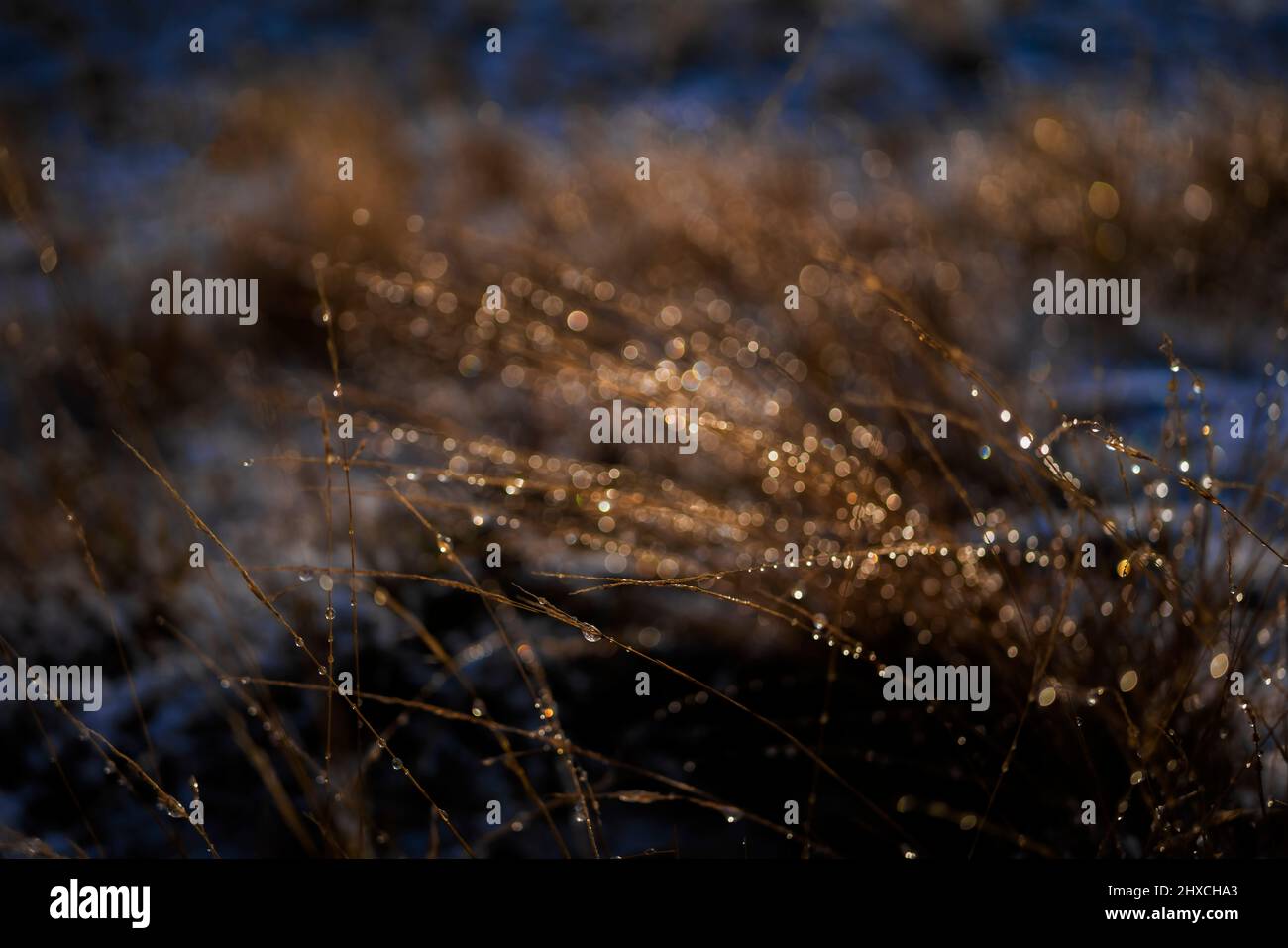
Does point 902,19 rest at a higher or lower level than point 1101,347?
higher

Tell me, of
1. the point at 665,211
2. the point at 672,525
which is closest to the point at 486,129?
the point at 665,211

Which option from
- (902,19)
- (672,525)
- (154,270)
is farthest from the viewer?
(902,19)

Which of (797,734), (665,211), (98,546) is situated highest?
(665,211)

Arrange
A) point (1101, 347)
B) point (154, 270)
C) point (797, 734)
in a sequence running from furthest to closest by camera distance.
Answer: point (154, 270)
point (1101, 347)
point (797, 734)

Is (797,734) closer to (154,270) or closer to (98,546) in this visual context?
(98,546)
